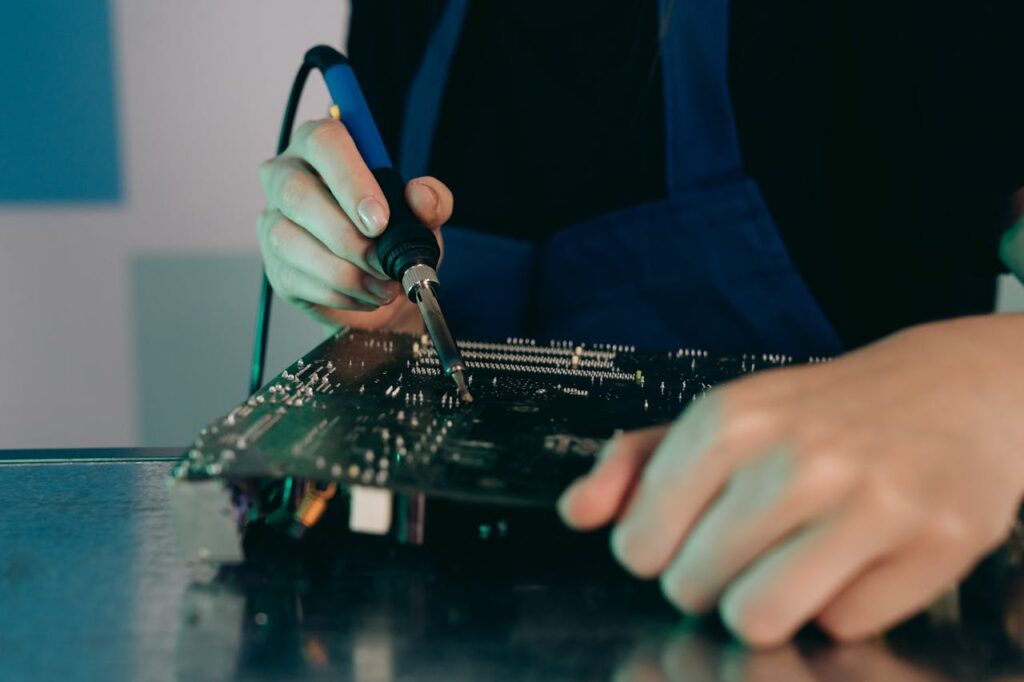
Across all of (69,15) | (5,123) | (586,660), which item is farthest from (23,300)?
(586,660)

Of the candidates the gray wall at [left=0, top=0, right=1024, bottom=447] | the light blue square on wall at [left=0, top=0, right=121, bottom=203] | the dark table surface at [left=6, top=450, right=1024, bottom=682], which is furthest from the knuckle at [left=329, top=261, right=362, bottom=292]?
the light blue square on wall at [left=0, top=0, right=121, bottom=203]

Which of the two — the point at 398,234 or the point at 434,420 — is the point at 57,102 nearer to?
the point at 398,234

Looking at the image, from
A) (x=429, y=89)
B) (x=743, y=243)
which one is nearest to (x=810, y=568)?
(x=743, y=243)

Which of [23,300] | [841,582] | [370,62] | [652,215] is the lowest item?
[23,300]

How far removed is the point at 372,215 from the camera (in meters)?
0.60

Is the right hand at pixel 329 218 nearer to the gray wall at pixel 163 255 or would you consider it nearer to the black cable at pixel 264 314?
the black cable at pixel 264 314

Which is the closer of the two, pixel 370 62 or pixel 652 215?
pixel 652 215

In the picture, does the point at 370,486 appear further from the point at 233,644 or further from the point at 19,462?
the point at 19,462

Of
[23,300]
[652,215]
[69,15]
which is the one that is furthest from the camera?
[23,300]

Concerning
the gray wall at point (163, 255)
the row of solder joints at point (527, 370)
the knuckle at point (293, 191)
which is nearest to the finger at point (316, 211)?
the knuckle at point (293, 191)

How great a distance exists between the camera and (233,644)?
0.35m

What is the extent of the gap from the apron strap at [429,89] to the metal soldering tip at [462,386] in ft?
1.61

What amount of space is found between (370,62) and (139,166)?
20.9 inches

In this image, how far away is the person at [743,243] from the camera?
1.09 feet
